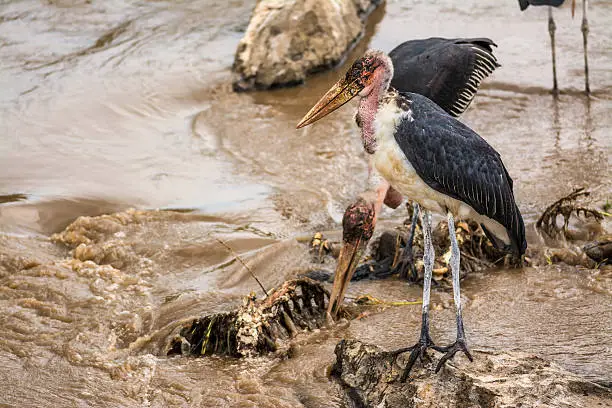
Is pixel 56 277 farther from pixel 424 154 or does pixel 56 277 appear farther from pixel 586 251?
pixel 586 251

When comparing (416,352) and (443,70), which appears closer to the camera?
(416,352)

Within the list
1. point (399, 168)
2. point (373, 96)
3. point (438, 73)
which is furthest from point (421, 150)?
point (438, 73)

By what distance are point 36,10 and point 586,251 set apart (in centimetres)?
790

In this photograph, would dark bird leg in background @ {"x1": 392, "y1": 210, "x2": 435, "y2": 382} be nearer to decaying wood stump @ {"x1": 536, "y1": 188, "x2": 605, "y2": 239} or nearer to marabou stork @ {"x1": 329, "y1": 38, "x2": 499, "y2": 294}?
marabou stork @ {"x1": 329, "y1": 38, "x2": 499, "y2": 294}

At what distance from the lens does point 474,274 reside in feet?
18.6

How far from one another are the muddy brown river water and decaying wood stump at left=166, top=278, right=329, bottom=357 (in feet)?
0.36

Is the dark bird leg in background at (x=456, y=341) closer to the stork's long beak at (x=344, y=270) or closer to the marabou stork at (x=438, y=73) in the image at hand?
the stork's long beak at (x=344, y=270)

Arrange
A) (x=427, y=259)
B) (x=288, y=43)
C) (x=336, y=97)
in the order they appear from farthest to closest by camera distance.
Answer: (x=288, y=43) < (x=427, y=259) < (x=336, y=97)

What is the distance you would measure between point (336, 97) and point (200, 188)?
2.90m

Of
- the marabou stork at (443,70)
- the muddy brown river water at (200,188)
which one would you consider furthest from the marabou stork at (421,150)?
the marabou stork at (443,70)

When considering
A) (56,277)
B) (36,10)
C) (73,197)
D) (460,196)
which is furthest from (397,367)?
(36,10)

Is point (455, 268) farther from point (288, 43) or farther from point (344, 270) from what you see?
point (288, 43)

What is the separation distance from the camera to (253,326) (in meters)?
4.78

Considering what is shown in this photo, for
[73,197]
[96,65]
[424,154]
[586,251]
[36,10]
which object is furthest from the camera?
[36,10]
